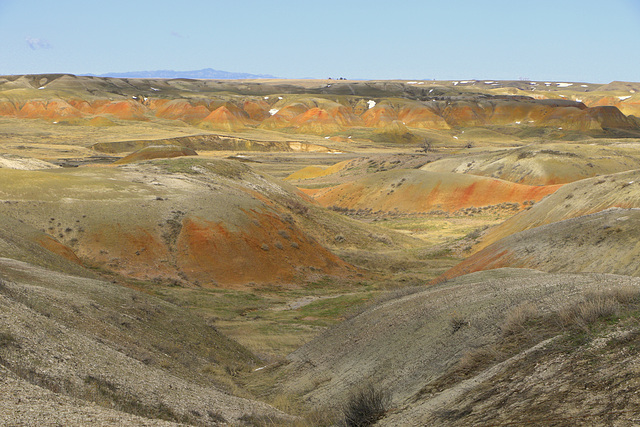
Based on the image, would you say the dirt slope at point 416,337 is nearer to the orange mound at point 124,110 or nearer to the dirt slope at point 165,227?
the dirt slope at point 165,227

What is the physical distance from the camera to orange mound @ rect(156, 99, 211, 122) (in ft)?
524

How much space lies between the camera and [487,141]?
470 feet

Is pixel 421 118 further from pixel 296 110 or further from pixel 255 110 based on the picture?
pixel 255 110

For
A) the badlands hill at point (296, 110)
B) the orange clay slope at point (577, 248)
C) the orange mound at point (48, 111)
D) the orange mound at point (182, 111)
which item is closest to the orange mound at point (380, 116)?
the badlands hill at point (296, 110)

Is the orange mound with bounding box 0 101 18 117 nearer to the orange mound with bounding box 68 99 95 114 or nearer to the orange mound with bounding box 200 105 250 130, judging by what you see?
the orange mound with bounding box 68 99 95 114

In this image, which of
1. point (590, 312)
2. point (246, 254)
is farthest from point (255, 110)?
point (590, 312)

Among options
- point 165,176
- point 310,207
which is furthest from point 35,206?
point 310,207

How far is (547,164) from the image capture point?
6831 centimetres

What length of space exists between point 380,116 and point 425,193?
106 meters

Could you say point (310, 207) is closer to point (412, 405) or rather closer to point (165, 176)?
point (165, 176)

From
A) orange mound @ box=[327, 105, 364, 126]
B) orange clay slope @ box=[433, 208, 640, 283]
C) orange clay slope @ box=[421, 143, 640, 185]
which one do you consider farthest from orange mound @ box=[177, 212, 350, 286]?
orange mound @ box=[327, 105, 364, 126]

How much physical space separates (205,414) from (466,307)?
6296mm

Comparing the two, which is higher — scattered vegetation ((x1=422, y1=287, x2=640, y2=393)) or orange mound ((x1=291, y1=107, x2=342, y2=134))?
orange mound ((x1=291, y1=107, x2=342, y2=134))

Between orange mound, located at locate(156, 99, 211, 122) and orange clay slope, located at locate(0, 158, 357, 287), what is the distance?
12243 centimetres
